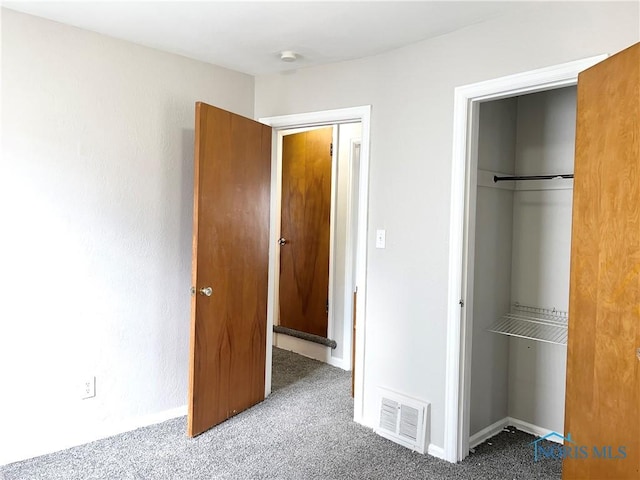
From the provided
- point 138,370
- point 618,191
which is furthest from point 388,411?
point 618,191

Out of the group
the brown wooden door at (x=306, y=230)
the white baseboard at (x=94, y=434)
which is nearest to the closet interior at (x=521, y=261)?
the brown wooden door at (x=306, y=230)

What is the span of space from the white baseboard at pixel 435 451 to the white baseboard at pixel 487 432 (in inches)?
9.8

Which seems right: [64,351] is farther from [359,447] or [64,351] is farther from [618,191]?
[618,191]

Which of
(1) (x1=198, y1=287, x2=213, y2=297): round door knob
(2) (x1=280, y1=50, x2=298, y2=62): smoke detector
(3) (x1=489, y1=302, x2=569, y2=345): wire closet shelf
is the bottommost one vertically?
(3) (x1=489, y1=302, x2=569, y2=345): wire closet shelf

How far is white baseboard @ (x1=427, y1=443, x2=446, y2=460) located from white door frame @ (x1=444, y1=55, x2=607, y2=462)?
3cm

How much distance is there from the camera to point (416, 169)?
107 inches

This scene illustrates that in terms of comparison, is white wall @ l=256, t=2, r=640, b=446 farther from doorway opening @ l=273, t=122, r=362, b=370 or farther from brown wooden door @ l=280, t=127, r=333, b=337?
brown wooden door @ l=280, t=127, r=333, b=337

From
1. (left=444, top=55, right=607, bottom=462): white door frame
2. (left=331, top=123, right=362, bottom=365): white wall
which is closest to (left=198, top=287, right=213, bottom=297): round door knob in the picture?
(left=444, top=55, right=607, bottom=462): white door frame

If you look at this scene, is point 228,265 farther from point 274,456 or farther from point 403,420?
point 403,420

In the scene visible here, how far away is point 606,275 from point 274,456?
1821 mm

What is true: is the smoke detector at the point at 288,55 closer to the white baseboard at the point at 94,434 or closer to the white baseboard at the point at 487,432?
the white baseboard at the point at 94,434

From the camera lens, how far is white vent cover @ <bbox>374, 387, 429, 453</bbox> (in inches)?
105

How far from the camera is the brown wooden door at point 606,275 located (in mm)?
1736

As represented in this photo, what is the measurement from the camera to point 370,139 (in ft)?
9.68
